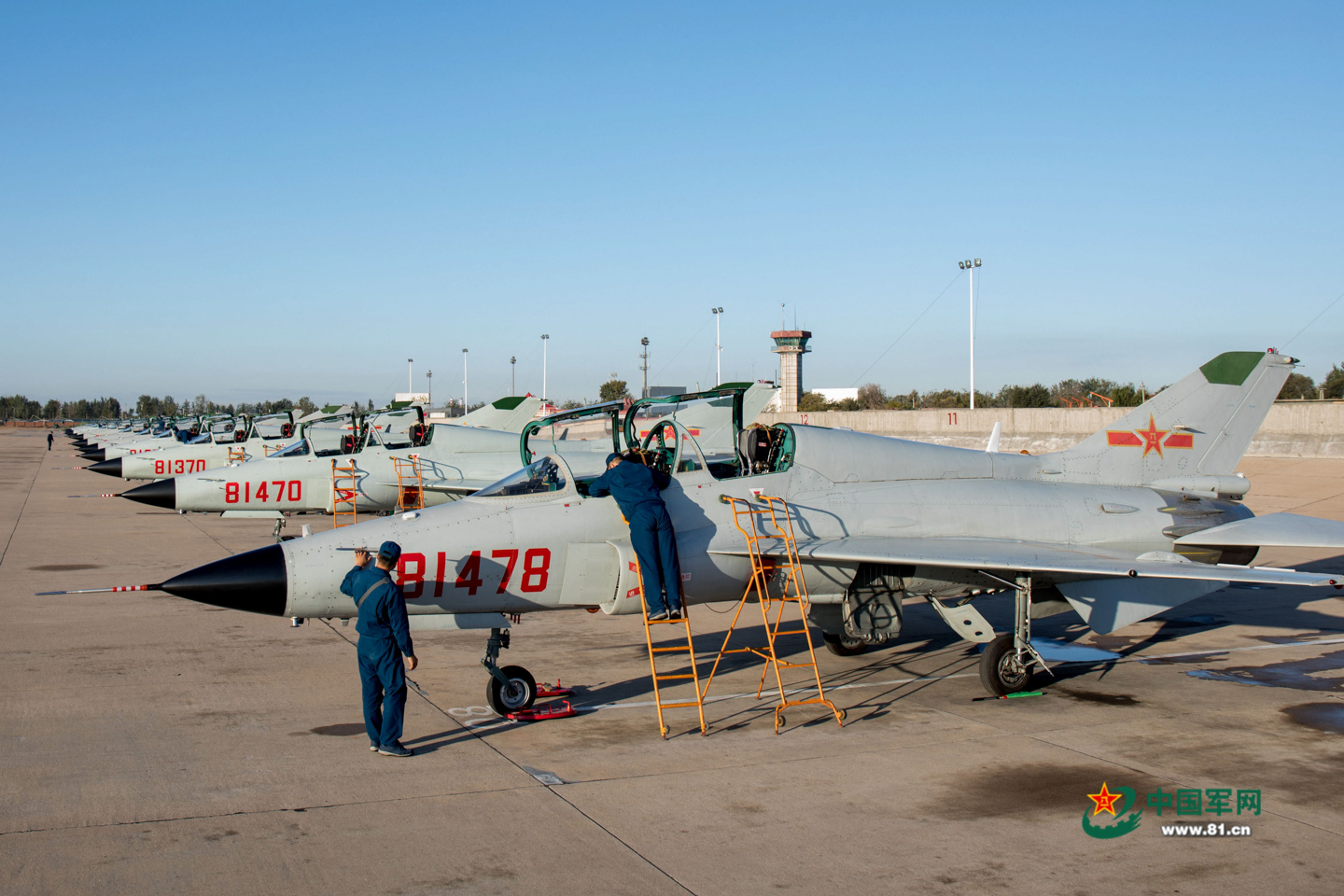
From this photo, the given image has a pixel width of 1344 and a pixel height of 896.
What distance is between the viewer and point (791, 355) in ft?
318

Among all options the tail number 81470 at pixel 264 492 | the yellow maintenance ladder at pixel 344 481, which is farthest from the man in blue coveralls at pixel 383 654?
the tail number 81470 at pixel 264 492

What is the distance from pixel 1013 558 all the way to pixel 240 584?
23.1 ft

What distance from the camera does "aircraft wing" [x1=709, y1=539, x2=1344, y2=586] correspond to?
28.8 ft

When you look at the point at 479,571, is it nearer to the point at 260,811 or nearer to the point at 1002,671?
the point at 260,811

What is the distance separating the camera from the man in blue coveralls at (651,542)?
28.4ft

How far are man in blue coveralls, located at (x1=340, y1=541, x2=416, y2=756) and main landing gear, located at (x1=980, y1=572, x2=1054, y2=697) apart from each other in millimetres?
5733

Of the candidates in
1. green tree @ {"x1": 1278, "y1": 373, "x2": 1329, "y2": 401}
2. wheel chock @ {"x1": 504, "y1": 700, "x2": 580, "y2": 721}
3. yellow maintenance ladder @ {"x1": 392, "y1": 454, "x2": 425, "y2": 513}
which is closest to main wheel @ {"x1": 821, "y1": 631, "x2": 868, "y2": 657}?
wheel chock @ {"x1": 504, "y1": 700, "x2": 580, "y2": 721}

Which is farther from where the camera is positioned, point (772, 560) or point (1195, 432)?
point (1195, 432)

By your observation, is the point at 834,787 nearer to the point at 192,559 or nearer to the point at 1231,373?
the point at 1231,373

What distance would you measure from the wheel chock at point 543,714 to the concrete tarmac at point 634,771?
161 mm

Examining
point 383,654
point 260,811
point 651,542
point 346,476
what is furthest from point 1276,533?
point 346,476

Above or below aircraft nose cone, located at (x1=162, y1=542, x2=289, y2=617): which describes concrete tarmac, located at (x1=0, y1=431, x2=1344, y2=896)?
below

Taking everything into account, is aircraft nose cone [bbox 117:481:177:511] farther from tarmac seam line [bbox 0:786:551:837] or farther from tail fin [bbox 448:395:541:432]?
tarmac seam line [bbox 0:786:551:837]

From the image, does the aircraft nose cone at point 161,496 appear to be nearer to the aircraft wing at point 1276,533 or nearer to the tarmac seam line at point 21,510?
the tarmac seam line at point 21,510
